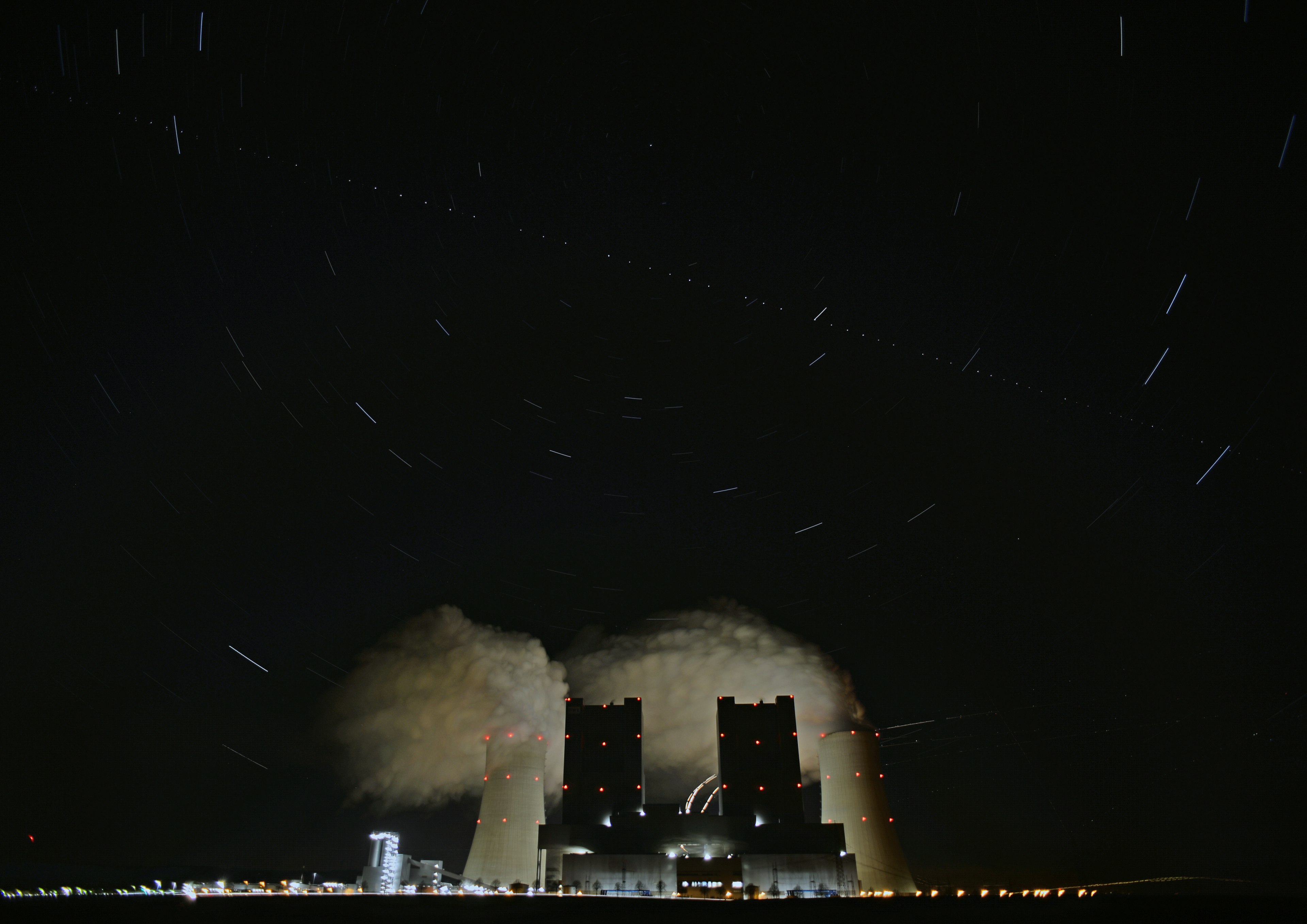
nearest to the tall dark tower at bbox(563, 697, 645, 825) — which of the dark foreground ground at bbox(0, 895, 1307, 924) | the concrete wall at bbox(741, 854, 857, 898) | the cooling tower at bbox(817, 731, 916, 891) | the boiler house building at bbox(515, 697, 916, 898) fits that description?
the boiler house building at bbox(515, 697, 916, 898)

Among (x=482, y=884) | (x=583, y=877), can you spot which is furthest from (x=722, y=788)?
(x=482, y=884)

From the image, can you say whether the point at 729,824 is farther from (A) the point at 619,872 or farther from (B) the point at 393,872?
(B) the point at 393,872

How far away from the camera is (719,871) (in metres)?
60.1

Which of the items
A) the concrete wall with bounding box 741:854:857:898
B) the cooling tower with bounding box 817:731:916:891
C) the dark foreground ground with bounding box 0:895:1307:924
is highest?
the cooling tower with bounding box 817:731:916:891

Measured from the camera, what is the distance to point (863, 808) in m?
65.2

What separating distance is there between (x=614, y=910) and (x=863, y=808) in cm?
2997

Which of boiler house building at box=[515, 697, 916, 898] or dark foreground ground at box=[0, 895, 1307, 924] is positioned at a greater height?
boiler house building at box=[515, 697, 916, 898]

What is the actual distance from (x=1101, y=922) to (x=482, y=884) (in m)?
45.9

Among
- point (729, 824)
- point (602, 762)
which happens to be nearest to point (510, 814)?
point (602, 762)

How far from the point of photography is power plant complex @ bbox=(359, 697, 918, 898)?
60000mm

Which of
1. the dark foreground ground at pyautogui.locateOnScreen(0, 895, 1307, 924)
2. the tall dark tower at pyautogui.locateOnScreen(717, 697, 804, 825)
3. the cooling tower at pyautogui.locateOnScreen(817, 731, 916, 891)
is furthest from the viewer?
the tall dark tower at pyautogui.locateOnScreen(717, 697, 804, 825)

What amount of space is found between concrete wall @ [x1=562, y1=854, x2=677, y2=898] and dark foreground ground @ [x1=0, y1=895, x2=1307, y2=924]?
700cm

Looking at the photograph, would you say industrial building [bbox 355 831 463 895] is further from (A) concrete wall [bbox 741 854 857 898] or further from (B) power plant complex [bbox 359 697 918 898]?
(A) concrete wall [bbox 741 854 857 898]

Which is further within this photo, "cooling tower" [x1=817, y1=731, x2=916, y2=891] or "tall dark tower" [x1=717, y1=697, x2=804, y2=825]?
"tall dark tower" [x1=717, y1=697, x2=804, y2=825]
